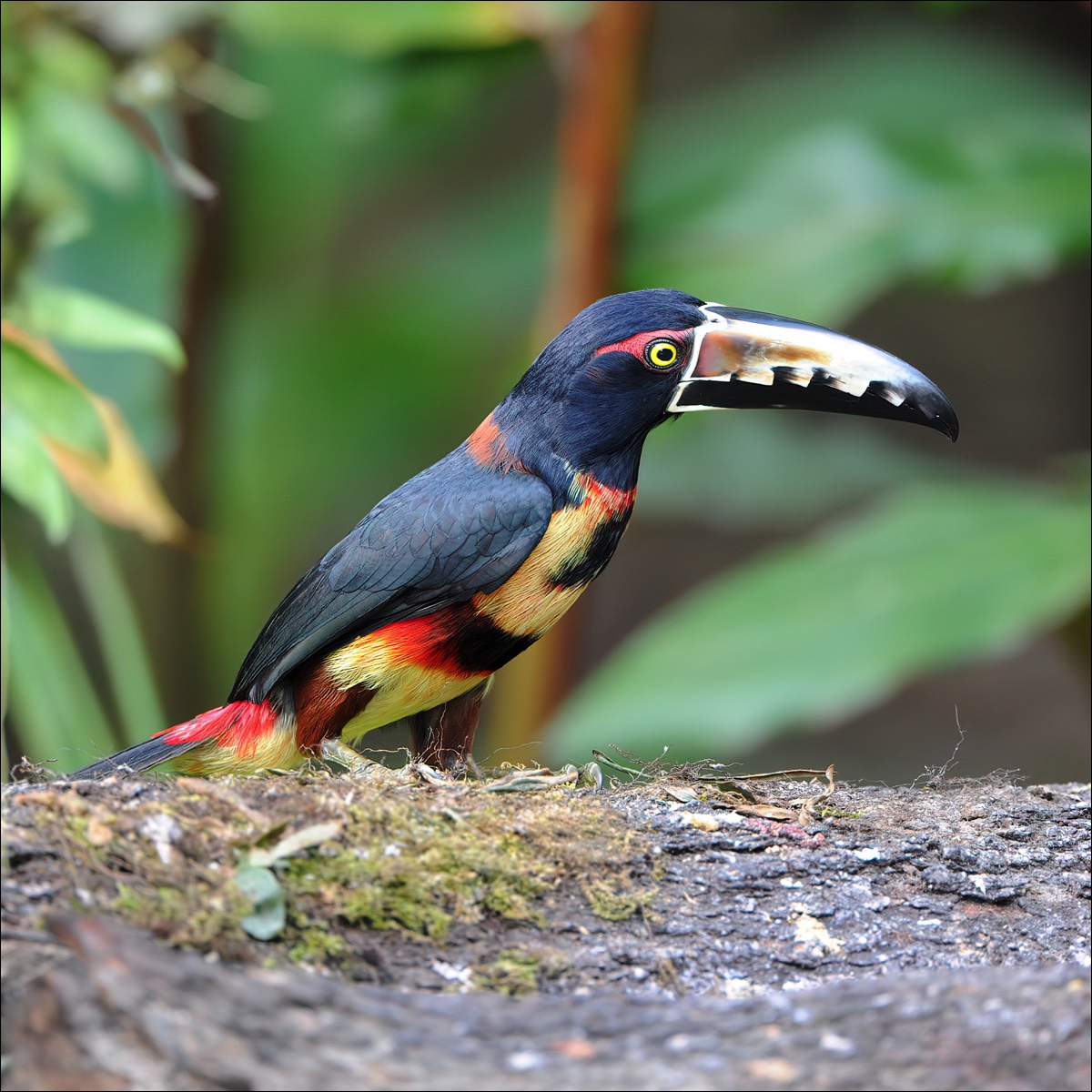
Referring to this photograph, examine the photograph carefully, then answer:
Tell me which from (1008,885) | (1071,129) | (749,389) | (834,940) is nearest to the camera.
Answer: (834,940)

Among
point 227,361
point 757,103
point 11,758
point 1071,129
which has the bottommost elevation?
point 11,758

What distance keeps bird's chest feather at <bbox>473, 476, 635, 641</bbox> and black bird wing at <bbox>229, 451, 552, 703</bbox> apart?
3cm

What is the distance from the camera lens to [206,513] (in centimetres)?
519

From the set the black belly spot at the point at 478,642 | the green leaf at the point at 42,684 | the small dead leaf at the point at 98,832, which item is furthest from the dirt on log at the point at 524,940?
the green leaf at the point at 42,684

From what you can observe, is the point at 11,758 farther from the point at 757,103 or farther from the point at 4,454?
the point at 757,103

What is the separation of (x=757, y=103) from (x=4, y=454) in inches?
135

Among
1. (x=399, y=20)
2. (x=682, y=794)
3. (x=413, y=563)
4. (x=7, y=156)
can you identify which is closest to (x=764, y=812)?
(x=682, y=794)

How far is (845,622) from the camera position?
3.69 metres

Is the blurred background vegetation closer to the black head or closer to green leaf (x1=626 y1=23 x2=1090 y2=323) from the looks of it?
green leaf (x1=626 y1=23 x2=1090 y2=323)

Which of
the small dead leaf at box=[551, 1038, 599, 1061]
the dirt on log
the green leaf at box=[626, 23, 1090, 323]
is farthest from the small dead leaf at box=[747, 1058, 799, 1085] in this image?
the green leaf at box=[626, 23, 1090, 323]

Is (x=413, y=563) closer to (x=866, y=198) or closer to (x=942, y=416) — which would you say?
(x=942, y=416)

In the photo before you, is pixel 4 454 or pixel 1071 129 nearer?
pixel 4 454

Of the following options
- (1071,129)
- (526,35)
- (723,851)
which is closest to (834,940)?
(723,851)

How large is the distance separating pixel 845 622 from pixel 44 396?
2.07 m
